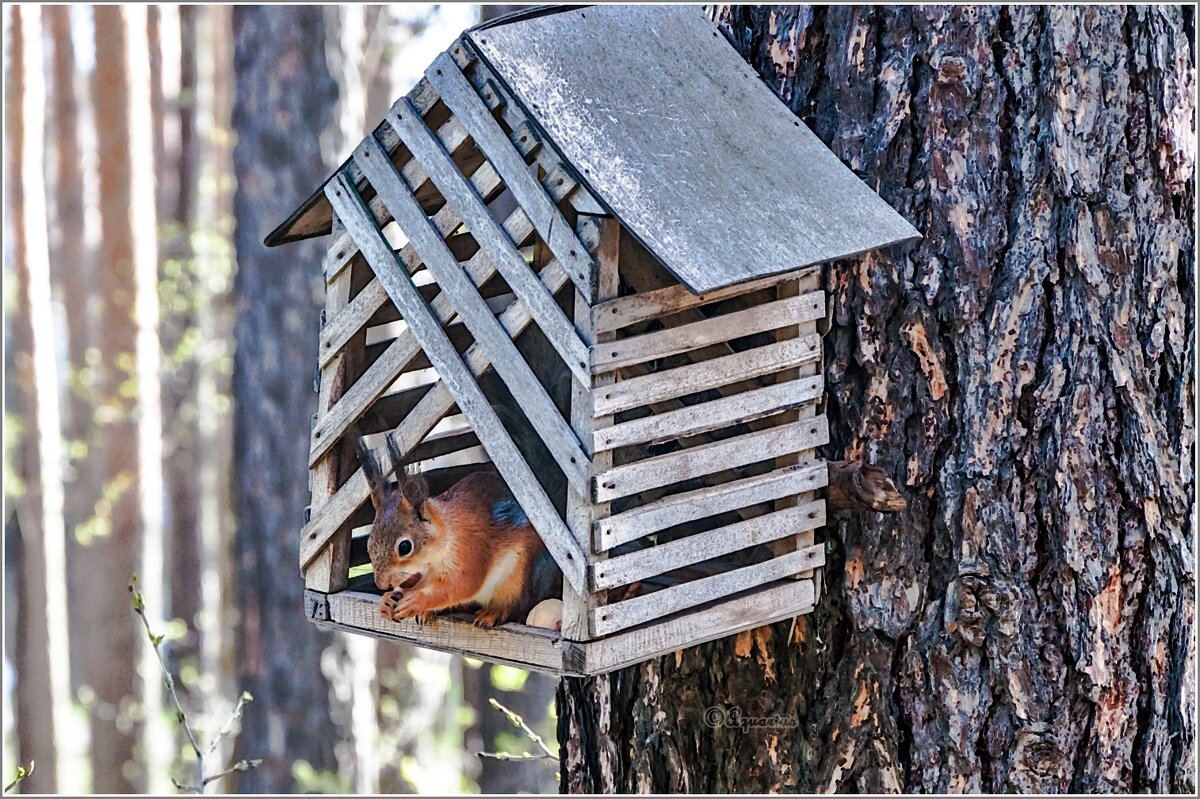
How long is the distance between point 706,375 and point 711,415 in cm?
6

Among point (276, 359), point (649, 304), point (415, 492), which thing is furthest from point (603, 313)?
point (276, 359)

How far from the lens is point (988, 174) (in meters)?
2.06

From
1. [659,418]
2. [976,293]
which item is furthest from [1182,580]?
[659,418]

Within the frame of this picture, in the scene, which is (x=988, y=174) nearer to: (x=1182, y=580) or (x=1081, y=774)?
(x=1182, y=580)

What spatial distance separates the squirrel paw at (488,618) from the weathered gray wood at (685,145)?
595 millimetres

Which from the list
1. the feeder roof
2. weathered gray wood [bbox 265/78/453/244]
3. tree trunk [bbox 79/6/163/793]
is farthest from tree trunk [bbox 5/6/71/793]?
the feeder roof

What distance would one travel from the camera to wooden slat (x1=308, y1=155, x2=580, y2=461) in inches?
69.1

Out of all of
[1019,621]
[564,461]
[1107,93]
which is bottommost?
[1019,621]

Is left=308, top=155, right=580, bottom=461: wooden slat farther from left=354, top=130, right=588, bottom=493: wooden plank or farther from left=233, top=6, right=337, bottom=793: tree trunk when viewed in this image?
left=233, top=6, right=337, bottom=793: tree trunk

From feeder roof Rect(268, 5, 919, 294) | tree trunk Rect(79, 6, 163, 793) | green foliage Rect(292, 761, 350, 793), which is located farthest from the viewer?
tree trunk Rect(79, 6, 163, 793)

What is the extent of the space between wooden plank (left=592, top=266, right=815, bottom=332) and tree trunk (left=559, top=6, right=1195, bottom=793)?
38cm

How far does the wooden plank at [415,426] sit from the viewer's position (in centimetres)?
174

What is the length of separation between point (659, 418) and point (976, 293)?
26.8 inches

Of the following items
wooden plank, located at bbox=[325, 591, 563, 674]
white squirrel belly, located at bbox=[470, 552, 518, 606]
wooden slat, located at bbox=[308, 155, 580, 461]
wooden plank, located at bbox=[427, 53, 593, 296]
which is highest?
wooden plank, located at bbox=[427, 53, 593, 296]
